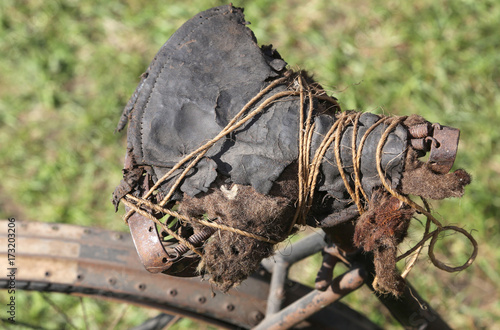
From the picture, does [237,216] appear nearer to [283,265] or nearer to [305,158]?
[305,158]

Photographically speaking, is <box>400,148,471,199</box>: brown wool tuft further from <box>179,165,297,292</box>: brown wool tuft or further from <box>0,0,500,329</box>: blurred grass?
<box>0,0,500,329</box>: blurred grass

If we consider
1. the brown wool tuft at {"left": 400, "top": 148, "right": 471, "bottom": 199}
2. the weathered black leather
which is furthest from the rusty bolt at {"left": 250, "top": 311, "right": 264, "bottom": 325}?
the brown wool tuft at {"left": 400, "top": 148, "right": 471, "bottom": 199}

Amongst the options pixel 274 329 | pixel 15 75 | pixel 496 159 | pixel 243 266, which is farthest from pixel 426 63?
pixel 15 75

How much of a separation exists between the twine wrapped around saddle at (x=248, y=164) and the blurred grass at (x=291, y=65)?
4.73ft

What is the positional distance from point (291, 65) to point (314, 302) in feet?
5.70

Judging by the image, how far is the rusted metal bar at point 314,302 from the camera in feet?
4.69

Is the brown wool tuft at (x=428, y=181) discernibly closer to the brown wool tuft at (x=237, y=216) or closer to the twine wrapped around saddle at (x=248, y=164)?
the twine wrapped around saddle at (x=248, y=164)

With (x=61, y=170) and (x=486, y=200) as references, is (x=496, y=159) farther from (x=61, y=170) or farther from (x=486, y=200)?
(x=61, y=170)

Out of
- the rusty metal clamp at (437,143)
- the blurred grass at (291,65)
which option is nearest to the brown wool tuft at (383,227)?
the rusty metal clamp at (437,143)

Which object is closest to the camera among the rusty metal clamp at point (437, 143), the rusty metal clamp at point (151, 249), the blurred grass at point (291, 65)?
the rusty metal clamp at point (437, 143)

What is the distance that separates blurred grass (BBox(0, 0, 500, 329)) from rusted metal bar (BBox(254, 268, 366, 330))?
1.02 m

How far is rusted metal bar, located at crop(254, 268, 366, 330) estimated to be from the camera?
4.69ft

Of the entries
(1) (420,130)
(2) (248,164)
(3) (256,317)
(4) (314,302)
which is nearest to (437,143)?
(1) (420,130)

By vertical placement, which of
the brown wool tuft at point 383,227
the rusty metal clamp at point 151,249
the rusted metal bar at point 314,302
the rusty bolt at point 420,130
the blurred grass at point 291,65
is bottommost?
the brown wool tuft at point 383,227
